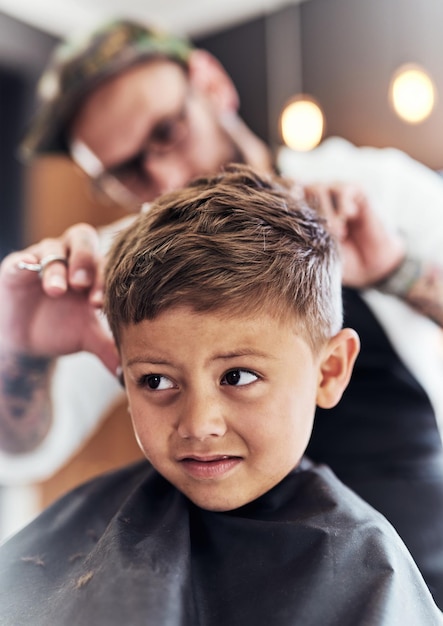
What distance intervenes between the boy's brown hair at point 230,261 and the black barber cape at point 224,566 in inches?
10.2

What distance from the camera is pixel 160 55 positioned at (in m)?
1.41

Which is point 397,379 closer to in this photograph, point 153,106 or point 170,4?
point 153,106

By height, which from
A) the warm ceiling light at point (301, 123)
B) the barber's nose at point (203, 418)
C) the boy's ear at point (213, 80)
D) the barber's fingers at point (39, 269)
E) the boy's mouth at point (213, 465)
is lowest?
the boy's mouth at point (213, 465)

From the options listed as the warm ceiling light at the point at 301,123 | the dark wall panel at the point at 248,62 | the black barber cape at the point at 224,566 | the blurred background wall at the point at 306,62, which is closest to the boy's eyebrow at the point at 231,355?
the black barber cape at the point at 224,566

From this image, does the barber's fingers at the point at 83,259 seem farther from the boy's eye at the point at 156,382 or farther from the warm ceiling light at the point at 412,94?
the warm ceiling light at the point at 412,94

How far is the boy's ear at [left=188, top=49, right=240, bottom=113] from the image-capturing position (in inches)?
57.7

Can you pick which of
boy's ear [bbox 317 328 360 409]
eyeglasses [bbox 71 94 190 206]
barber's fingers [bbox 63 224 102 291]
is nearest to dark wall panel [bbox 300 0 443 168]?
eyeglasses [bbox 71 94 190 206]

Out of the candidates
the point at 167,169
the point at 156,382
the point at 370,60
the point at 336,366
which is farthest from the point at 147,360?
the point at 370,60

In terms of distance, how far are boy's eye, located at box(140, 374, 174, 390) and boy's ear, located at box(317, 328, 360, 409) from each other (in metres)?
0.23

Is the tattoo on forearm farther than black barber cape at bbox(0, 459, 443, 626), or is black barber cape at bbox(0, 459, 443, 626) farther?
the tattoo on forearm

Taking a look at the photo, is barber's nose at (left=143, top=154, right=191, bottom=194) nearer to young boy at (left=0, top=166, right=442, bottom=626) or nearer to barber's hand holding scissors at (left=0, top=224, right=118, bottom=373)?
barber's hand holding scissors at (left=0, top=224, right=118, bottom=373)

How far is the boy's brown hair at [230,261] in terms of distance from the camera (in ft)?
2.67

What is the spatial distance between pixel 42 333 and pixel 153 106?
573mm

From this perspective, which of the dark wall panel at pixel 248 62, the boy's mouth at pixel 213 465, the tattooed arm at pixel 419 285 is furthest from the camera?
the dark wall panel at pixel 248 62
